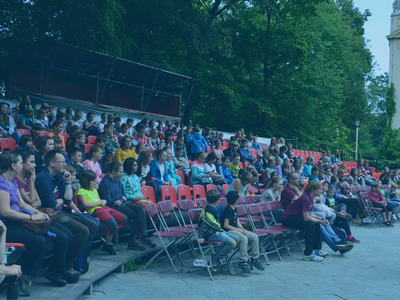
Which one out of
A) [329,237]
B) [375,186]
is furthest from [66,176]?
[375,186]

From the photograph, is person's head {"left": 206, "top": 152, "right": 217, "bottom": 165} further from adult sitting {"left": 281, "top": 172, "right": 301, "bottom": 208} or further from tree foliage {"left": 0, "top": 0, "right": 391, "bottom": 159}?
tree foliage {"left": 0, "top": 0, "right": 391, "bottom": 159}

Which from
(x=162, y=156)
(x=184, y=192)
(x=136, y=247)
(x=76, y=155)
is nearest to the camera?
(x=136, y=247)

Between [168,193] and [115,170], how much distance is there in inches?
72.3

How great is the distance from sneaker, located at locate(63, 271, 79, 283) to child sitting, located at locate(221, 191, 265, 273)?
2438 millimetres

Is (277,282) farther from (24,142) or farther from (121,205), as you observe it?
(24,142)

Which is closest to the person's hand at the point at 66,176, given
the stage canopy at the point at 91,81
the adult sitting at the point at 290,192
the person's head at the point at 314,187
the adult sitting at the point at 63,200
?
the adult sitting at the point at 63,200

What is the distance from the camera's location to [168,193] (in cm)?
857

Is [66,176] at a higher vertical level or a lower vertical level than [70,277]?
higher

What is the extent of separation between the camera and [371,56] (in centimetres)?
→ 4525

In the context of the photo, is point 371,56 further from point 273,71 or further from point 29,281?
point 29,281

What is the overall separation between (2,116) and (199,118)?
17.8m

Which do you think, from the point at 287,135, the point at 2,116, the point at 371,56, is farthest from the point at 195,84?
the point at 371,56

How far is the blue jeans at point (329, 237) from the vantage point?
26.7ft

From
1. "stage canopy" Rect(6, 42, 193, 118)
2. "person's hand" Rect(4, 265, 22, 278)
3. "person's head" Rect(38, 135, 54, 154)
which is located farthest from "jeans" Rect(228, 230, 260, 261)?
"stage canopy" Rect(6, 42, 193, 118)
